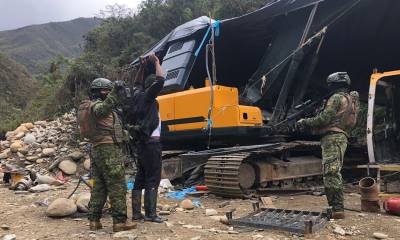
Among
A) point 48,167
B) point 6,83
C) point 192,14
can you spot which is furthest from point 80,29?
point 48,167

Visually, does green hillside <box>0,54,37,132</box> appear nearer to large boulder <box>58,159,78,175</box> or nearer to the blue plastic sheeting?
large boulder <box>58,159,78,175</box>

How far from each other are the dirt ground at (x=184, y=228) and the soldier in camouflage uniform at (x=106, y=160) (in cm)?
20

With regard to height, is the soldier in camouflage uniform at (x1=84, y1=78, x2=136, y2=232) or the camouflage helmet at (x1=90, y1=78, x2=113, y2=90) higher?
the camouflage helmet at (x1=90, y1=78, x2=113, y2=90)

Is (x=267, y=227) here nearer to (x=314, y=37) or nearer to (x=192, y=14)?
(x=314, y=37)

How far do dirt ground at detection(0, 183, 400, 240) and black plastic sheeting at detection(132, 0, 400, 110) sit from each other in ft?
9.56

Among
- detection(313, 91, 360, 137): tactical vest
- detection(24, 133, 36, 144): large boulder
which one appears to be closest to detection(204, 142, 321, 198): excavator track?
detection(313, 91, 360, 137): tactical vest

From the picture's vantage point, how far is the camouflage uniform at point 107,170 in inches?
184

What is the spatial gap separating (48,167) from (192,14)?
10676 millimetres

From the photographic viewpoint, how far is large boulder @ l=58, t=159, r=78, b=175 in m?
10.6

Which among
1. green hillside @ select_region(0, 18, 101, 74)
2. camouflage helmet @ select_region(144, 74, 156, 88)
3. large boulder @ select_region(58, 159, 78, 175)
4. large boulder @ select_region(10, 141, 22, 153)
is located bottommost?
large boulder @ select_region(58, 159, 78, 175)

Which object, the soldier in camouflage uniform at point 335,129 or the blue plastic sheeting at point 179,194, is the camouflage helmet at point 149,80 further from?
the blue plastic sheeting at point 179,194

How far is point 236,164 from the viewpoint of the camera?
21.7 ft

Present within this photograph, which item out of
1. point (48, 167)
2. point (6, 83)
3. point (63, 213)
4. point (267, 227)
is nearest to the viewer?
point (267, 227)

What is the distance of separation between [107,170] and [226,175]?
2398mm
